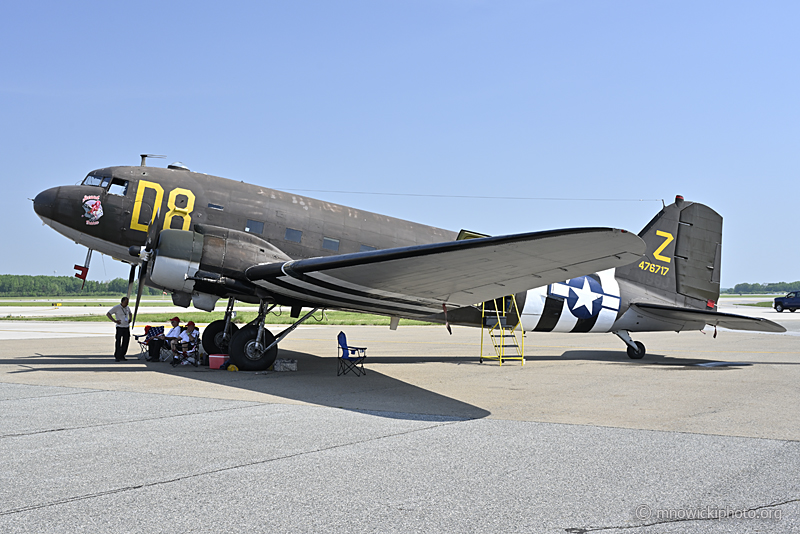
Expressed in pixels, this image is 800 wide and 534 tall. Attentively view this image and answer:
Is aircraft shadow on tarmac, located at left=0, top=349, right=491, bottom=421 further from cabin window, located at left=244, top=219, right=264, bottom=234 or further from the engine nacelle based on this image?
cabin window, located at left=244, top=219, right=264, bottom=234

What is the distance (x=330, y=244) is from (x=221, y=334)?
12.0ft

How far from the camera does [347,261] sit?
946 cm

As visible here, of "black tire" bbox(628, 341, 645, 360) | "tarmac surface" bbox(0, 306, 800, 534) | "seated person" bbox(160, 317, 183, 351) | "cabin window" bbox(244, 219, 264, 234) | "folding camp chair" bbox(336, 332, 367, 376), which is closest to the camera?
"tarmac surface" bbox(0, 306, 800, 534)

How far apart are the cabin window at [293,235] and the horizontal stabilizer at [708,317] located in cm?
955

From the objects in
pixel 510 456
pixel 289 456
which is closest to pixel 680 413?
pixel 510 456

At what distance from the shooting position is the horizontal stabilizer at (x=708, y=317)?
14.0m

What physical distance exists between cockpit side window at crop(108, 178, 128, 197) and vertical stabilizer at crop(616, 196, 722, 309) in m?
12.9

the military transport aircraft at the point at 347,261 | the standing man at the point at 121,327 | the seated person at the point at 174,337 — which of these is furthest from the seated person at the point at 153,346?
the military transport aircraft at the point at 347,261

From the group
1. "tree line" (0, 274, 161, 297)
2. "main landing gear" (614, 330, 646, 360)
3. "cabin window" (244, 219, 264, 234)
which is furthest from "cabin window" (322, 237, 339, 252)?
"tree line" (0, 274, 161, 297)

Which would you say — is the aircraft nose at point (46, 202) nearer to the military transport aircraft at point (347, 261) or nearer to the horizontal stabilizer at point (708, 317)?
the military transport aircraft at point (347, 261)

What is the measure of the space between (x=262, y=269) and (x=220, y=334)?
162 inches

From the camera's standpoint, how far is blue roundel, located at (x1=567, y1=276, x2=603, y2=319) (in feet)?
52.3

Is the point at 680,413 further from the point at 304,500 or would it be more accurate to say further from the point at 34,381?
the point at 34,381

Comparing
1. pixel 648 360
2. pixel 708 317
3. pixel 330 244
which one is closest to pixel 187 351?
pixel 330 244
